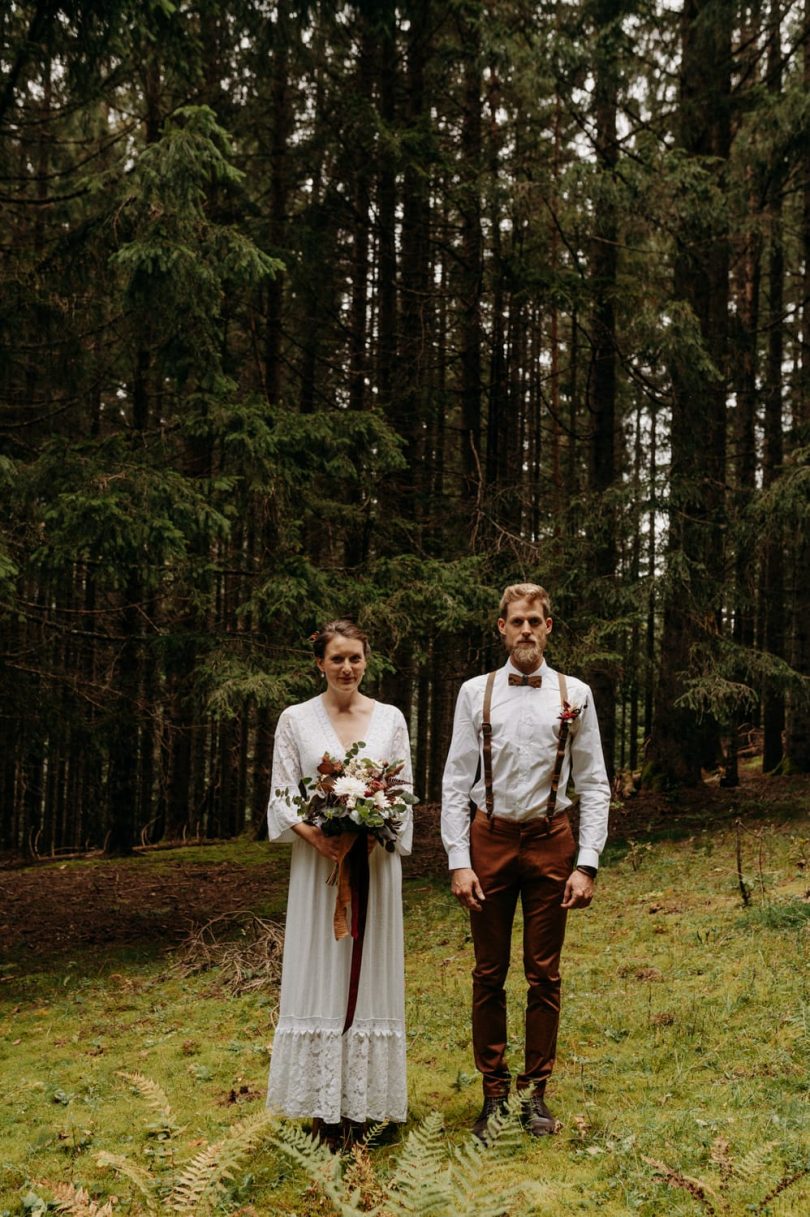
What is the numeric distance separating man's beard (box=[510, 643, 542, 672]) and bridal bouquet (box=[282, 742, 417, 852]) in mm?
746

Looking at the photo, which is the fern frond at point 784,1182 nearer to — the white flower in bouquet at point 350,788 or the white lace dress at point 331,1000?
the white lace dress at point 331,1000

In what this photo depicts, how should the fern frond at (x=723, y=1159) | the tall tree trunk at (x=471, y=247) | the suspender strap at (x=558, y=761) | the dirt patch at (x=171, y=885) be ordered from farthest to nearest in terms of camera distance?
the tall tree trunk at (x=471, y=247) → the dirt patch at (x=171, y=885) → the suspender strap at (x=558, y=761) → the fern frond at (x=723, y=1159)

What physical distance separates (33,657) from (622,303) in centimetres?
848

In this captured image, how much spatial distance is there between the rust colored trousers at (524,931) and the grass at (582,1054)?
386mm

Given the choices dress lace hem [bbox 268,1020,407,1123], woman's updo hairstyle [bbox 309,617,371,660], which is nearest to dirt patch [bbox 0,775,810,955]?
dress lace hem [bbox 268,1020,407,1123]

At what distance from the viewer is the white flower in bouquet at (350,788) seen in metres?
4.21

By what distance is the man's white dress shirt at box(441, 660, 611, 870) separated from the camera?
14.2 feet

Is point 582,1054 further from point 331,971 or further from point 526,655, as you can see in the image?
point 526,655

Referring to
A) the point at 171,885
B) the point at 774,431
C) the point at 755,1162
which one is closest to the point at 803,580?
the point at 774,431

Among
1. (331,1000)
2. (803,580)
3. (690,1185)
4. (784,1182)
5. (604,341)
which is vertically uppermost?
(604,341)

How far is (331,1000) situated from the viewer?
433cm

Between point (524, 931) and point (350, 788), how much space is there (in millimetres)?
1017

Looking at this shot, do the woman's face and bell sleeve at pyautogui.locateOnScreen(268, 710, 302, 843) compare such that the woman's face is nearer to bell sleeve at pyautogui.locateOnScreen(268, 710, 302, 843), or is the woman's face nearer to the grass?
bell sleeve at pyautogui.locateOnScreen(268, 710, 302, 843)

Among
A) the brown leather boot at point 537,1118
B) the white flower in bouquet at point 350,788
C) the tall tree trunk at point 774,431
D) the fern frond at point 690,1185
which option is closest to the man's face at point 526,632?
the white flower in bouquet at point 350,788
